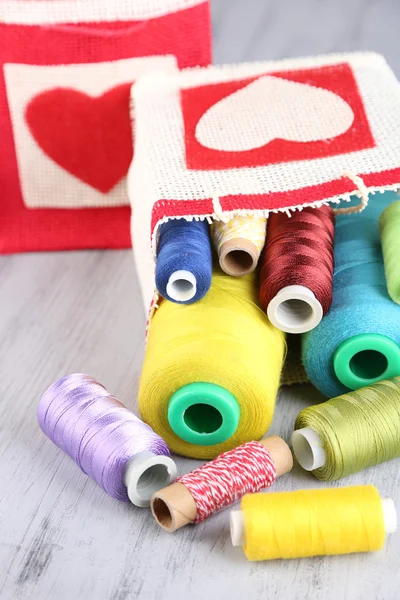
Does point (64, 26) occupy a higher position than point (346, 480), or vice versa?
point (64, 26)

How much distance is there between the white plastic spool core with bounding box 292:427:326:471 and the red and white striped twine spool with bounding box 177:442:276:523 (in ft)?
0.22

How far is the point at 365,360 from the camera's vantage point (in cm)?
158

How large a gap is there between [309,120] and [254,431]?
642mm

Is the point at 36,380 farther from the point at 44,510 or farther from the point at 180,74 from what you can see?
the point at 180,74

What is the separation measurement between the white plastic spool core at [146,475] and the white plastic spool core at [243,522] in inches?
5.9

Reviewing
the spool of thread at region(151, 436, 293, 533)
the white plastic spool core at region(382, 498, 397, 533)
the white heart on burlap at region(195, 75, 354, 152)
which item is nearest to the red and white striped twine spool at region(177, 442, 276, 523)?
the spool of thread at region(151, 436, 293, 533)

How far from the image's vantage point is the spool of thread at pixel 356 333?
A: 4.89 ft

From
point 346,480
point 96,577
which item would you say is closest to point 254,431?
point 346,480

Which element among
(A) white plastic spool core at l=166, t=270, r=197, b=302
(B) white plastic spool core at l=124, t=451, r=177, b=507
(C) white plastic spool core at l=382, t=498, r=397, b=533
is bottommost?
(B) white plastic spool core at l=124, t=451, r=177, b=507

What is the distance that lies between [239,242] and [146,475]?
0.41 metres

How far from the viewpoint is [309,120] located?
1.74 m

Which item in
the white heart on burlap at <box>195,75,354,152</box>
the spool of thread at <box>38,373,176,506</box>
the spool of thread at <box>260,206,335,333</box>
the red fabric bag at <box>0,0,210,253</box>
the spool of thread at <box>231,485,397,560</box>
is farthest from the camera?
the red fabric bag at <box>0,0,210,253</box>

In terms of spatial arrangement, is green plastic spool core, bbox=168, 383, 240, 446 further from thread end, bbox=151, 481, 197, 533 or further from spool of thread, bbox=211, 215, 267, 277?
spool of thread, bbox=211, 215, 267, 277

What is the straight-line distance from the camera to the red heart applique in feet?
6.55
